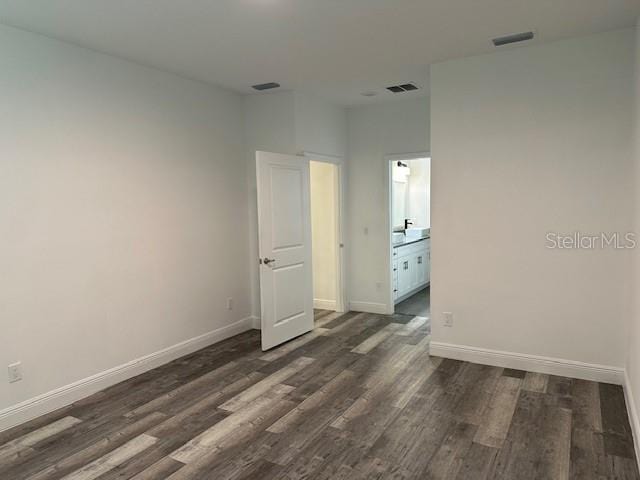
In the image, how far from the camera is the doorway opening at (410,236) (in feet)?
19.0

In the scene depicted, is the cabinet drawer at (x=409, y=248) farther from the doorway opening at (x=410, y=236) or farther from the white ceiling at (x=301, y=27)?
the white ceiling at (x=301, y=27)

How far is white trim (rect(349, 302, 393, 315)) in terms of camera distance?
225 inches

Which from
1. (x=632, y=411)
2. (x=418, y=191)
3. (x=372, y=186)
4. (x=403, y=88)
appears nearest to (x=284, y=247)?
(x=372, y=186)

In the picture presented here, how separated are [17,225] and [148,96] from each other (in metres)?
1.58

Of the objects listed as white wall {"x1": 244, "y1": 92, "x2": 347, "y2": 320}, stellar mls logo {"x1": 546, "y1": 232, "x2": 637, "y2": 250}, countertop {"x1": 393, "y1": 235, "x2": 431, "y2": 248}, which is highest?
white wall {"x1": 244, "y1": 92, "x2": 347, "y2": 320}

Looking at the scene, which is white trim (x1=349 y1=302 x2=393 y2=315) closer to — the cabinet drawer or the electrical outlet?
the cabinet drawer

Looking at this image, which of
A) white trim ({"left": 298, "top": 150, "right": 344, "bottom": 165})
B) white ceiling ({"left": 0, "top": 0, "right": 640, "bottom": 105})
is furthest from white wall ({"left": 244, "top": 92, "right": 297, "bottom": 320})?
white ceiling ({"left": 0, "top": 0, "right": 640, "bottom": 105})

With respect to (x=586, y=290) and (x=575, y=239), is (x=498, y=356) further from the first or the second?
(x=575, y=239)

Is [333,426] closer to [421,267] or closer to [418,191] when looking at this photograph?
[421,267]

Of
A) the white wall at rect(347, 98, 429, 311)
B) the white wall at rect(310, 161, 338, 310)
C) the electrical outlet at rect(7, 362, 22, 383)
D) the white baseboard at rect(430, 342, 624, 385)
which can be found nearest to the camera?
the electrical outlet at rect(7, 362, 22, 383)

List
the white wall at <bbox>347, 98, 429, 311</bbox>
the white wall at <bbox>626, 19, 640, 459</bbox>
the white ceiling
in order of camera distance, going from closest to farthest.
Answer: the white wall at <bbox>626, 19, 640, 459</bbox>
the white ceiling
the white wall at <bbox>347, 98, 429, 311</bbox>

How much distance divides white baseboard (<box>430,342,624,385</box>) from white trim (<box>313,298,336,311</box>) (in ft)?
6.60

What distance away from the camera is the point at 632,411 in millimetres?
2777

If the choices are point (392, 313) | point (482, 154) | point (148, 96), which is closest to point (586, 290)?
point (482, 154)
